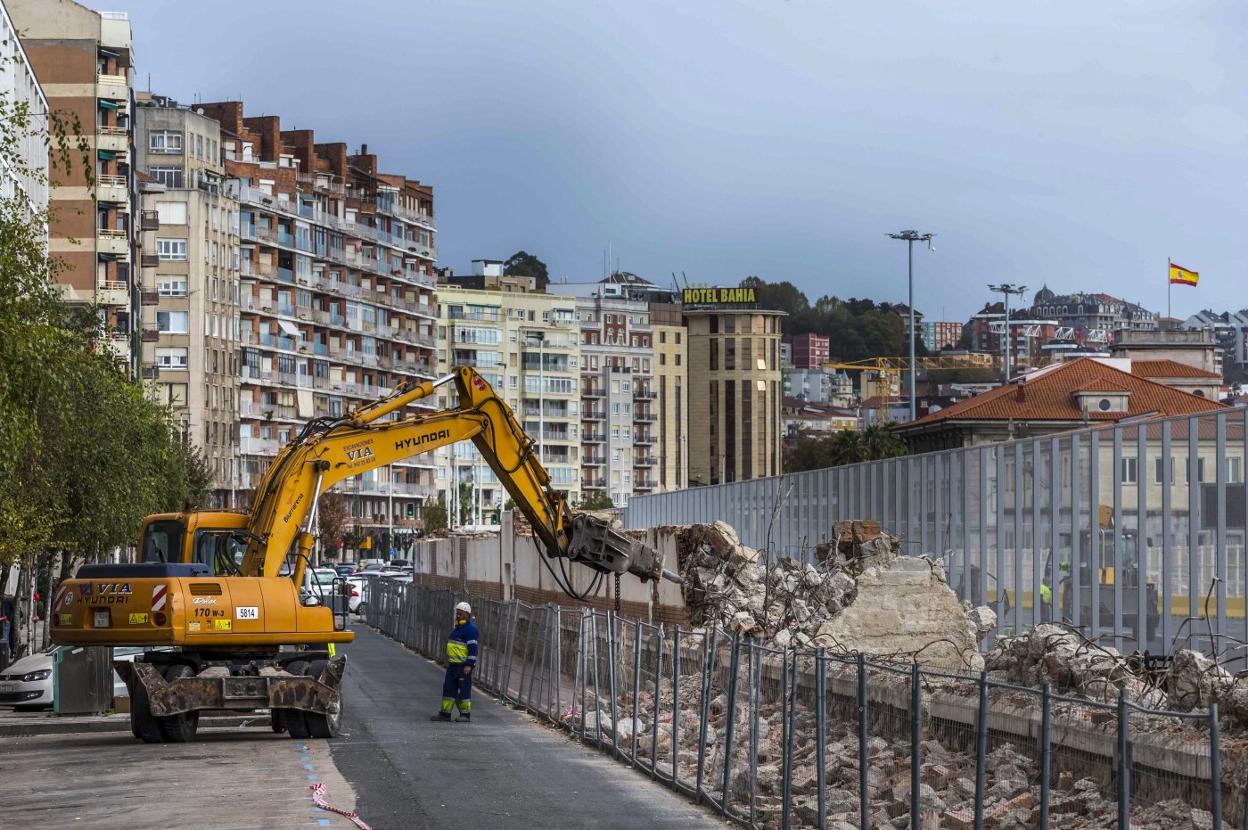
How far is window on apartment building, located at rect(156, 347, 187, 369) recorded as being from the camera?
5576 inches

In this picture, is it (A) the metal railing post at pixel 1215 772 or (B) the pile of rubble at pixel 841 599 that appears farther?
(B) the pile of rubble at pixel 841 599

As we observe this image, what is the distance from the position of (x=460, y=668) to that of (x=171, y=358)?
383 feet

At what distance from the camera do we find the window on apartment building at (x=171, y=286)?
14312cm

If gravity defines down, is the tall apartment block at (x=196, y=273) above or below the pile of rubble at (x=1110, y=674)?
above

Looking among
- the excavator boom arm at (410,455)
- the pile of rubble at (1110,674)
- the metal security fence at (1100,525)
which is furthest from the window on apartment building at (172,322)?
the pile of rubble at (1110,674)

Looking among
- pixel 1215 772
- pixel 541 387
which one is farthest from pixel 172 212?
pixel 1215 772

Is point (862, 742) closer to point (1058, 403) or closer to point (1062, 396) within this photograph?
point (1058, 403)

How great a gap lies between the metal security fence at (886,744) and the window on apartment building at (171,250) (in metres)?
120

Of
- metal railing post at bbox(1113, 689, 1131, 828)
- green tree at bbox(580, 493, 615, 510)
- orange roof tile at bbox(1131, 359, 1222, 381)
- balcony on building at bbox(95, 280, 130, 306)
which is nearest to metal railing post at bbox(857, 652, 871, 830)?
metal railing post at bbox(1113, 689, 1131, 828)

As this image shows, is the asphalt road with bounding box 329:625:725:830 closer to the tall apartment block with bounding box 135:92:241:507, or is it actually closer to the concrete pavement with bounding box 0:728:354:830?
the concrete pavement with bounding box 0:728:354:830

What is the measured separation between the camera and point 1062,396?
4311 inches

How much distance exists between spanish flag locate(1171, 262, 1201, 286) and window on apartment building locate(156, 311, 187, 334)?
2536 inches

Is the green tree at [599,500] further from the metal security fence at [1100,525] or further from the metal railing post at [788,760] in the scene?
the metal railing post at [788,760]

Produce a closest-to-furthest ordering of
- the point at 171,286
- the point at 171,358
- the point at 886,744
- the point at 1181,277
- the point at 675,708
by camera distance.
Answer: the point at 886,744 → the point at 675,708 → the point at 1181,277 → the point at 171,358 → the point at 171,286
